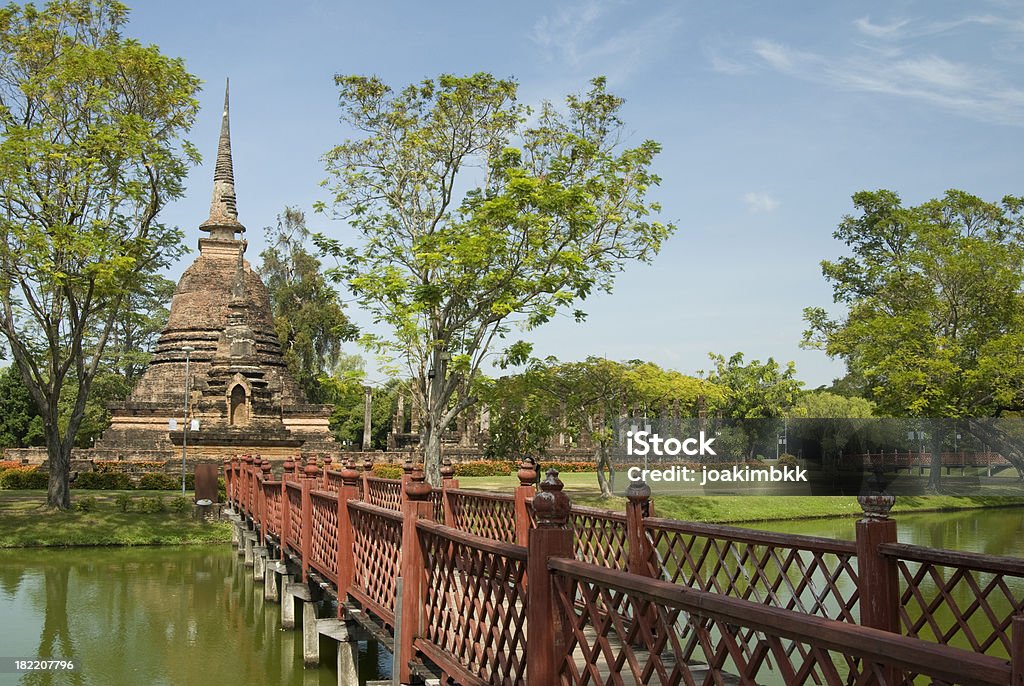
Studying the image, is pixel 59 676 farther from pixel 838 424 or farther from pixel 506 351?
pixel 838 424

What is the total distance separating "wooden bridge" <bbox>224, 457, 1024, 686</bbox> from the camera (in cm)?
322

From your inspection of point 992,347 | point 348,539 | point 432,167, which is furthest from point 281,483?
point 992,347

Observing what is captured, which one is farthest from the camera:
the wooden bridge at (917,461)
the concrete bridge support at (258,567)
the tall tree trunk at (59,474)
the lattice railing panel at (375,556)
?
the wooden bridge at (917,461)

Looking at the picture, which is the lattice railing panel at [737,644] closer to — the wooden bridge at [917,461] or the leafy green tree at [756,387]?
the wooden bridge at [917,461]

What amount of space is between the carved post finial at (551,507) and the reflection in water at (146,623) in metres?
7.87

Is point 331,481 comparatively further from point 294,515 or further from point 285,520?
point 294,515

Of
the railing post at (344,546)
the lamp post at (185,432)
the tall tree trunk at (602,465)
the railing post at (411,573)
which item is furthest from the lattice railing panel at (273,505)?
the tall tree trunk at (602,465)

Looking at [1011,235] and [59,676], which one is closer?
[59,676]

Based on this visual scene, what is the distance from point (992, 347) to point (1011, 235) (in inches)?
319

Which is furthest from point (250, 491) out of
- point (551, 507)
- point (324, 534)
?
point (551, 507)

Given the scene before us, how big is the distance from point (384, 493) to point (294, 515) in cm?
241

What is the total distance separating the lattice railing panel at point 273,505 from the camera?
15.8 metres

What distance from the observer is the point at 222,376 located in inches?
1623

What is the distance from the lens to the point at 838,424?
36.9 meters
